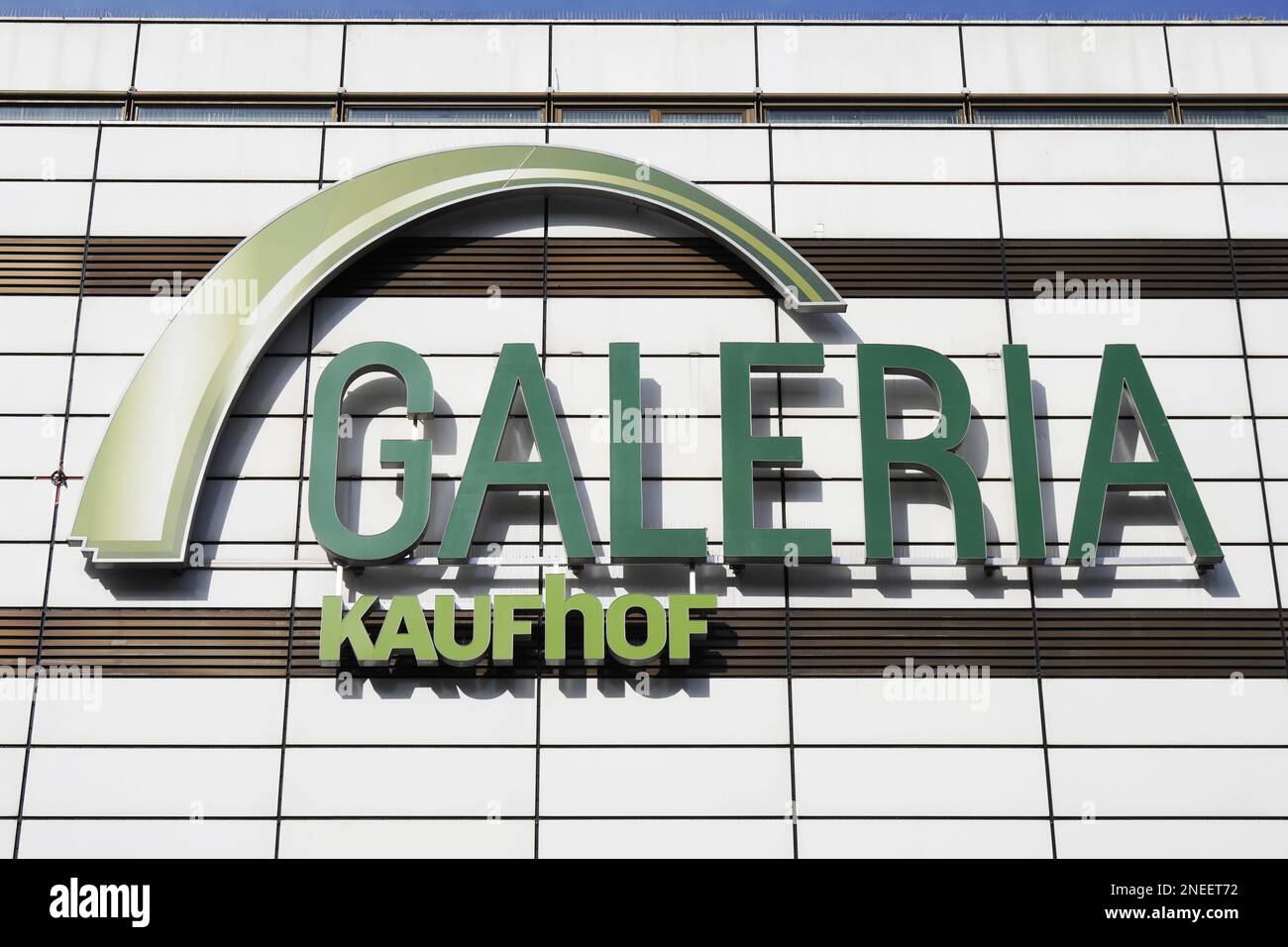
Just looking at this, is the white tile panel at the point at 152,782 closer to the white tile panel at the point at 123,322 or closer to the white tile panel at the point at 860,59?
the white tile panel at the point at 123,322

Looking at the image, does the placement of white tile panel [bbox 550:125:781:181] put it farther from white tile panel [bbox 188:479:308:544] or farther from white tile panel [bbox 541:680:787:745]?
white tile panel [bbox 541:680:787:745]

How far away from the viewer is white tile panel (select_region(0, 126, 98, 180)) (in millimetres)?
14953

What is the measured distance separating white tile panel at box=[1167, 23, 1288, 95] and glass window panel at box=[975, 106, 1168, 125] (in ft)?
2.09

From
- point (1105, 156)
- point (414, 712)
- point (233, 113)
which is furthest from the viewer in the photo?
point (233, 113)

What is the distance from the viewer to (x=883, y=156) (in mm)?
15188

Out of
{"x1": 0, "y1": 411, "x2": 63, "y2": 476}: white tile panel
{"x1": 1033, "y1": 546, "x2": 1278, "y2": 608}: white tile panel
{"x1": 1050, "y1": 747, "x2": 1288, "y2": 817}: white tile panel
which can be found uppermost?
{"x1": 0, "y1": 411, "x2": 63, "y2": 476}: white tile panel

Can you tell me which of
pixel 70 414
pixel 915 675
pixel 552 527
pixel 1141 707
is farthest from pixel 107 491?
pixel 1141 707

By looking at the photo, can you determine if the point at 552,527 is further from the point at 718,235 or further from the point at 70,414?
the point at 70,414

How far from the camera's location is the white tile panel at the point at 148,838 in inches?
492

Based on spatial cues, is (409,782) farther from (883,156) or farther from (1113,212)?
(1113,212)

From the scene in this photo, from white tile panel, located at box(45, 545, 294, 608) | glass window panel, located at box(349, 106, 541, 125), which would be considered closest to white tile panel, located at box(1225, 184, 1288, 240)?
glass window panel, located at box(349, 106, 541, 125)

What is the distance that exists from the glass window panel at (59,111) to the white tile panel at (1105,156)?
1121 centimetres

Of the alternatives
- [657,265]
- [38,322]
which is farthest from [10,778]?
[657,265]

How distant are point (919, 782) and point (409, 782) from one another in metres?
5.25
